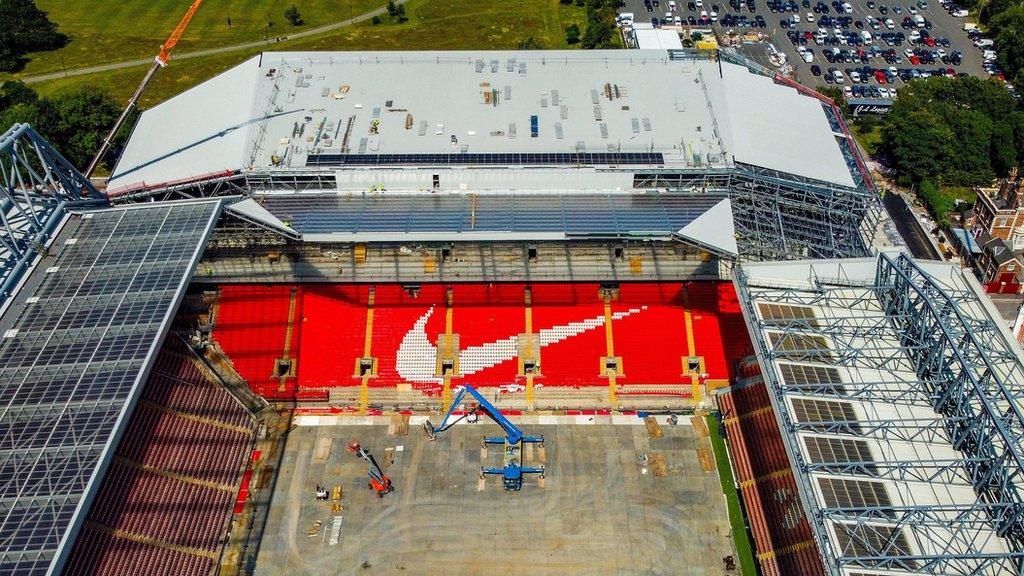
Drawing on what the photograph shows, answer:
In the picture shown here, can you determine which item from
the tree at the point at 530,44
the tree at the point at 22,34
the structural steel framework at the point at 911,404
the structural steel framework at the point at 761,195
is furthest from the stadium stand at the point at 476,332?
the tree at the point at 22,34

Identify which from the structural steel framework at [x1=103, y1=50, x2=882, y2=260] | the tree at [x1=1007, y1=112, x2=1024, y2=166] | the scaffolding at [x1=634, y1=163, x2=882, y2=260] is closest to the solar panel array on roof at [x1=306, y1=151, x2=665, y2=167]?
the structural steel framework at [x1=103, y1=50, x2=882, y2=260]

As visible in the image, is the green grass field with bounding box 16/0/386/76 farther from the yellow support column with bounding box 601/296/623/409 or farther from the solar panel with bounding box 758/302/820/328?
the solar panel with bounding box 758/302/820/328

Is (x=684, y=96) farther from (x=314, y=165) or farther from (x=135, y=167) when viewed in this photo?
(x=135, y=167)

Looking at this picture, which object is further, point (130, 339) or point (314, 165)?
point (314, 165)

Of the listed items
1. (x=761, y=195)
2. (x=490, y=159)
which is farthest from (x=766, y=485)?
(x=490, y=159)

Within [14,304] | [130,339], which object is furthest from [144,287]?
[14,304]

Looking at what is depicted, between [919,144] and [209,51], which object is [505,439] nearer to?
[919,144]

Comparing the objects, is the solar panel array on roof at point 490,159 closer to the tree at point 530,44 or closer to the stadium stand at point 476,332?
the stadium stand at point 476,332
